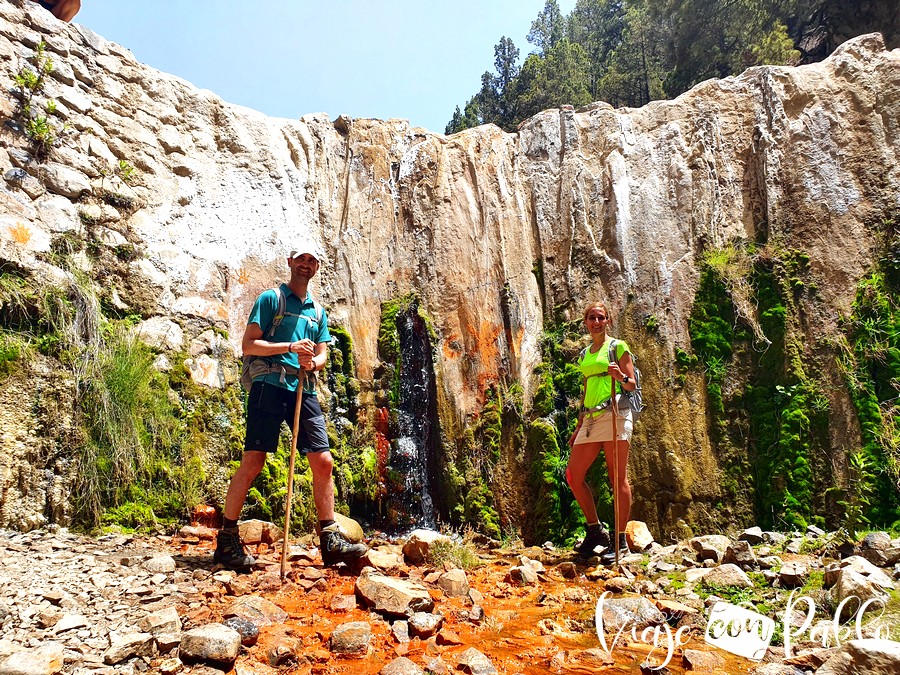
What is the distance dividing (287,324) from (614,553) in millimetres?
3366

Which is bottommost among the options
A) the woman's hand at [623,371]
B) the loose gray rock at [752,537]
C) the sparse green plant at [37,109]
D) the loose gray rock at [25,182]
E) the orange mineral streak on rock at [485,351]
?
the loose gray rock at [752,537]

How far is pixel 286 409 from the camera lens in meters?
4.00

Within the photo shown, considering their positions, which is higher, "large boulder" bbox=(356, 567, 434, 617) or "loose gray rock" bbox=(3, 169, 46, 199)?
"loose gray rock" bbox=(3, 169, 46, 199)

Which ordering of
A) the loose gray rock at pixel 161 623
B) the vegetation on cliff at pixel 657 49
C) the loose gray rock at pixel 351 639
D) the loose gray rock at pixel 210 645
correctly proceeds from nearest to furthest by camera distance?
the loose gray rock at pixel 210 645 < the loose gray rock at pixel 161 623 < the loose gray rock at pixel 351 639 < the vegetation on cliff at pixel 657 49

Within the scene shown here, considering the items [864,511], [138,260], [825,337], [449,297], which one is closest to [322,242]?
[449,297]

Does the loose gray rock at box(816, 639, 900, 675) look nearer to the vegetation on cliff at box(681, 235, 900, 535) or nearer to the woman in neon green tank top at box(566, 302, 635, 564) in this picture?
the woman in neon green tank top at box(566, 302, 635, 564)

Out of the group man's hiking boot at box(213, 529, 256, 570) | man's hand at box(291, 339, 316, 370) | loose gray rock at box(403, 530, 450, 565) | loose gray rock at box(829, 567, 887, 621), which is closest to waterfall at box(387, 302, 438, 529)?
loose gray rock at box(403, 530, 450, 565)

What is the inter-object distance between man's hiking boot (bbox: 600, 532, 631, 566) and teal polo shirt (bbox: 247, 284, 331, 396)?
288cm

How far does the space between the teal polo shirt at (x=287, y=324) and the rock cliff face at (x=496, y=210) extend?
2363 mm

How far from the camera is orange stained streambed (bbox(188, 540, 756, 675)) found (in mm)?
2734

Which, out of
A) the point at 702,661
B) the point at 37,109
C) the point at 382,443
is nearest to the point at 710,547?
the point at 702,661

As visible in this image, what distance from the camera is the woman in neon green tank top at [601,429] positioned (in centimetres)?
505

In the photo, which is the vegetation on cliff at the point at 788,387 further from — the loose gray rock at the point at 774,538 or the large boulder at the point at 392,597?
the large boulder at the point at 392,597

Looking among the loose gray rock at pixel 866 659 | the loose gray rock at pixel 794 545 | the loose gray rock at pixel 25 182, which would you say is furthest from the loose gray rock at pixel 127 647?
the loose gray rock at pixel 794 545
